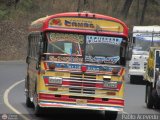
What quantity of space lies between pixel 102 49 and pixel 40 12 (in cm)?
4549

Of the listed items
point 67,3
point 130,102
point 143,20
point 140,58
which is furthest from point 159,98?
point 143,20

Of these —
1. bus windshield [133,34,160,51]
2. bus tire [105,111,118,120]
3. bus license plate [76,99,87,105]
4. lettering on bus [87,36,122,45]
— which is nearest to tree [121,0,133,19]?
bus windshield [133,34,160,51]

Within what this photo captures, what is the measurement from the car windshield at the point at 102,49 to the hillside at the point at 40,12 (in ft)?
119

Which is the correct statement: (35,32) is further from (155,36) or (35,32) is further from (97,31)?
(155,36)

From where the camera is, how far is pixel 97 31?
51.9ft

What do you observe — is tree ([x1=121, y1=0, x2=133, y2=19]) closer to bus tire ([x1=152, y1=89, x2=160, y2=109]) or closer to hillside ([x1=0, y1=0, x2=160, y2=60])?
hillside ([x1=0, y1=0, x2=160, y2=60])

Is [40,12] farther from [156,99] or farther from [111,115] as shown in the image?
[111,115]

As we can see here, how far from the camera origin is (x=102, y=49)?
15828 millimetres

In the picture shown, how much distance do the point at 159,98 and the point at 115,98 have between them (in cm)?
465

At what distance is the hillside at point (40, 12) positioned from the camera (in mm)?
54500

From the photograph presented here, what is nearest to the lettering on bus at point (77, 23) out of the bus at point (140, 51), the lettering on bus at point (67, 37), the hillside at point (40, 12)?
the lettering on bus at point (67, 37)

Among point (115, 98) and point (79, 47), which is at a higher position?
point (79, 47)

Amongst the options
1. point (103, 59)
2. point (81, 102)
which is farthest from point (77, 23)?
point (81, 102)

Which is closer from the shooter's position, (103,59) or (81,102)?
(81,102)
